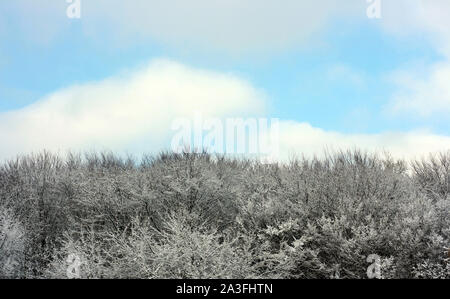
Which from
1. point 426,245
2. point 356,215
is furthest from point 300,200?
point 426,245

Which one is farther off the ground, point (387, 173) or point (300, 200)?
point (387, 173)

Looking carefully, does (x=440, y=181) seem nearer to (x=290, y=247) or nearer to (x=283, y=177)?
(x=283, y=177)

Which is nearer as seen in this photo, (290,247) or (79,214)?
(290,247)

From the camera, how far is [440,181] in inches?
1289

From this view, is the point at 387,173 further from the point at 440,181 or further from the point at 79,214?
the point at 79,214

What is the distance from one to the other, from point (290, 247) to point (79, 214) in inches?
480

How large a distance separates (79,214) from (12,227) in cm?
376
